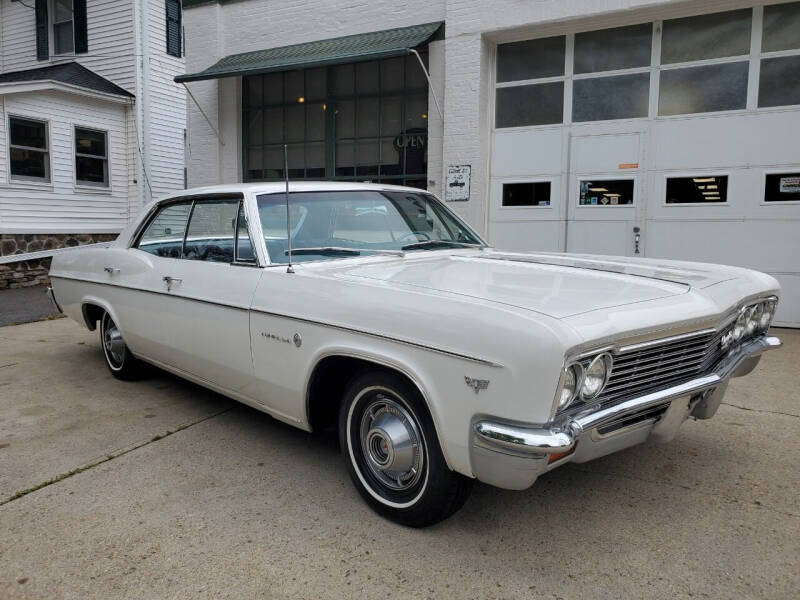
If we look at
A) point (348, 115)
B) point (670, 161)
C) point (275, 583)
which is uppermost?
point (348, 115)

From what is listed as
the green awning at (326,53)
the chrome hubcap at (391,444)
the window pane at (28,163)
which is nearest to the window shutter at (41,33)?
the window pane at (28,163)

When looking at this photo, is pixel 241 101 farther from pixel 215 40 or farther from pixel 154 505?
pixel 154 505

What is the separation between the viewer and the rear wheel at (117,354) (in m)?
4.77

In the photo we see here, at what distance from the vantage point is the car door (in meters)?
3.37

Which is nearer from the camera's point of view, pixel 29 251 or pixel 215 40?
pixel 215 40

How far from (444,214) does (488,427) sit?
2.35m

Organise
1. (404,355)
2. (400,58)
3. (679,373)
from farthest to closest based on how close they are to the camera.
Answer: (400,58) → (679,373) → (404,355)

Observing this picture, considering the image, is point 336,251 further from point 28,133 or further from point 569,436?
point 28,133

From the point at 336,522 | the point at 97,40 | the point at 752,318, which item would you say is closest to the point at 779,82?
the point at 752,318

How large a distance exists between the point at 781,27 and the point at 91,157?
1242 cm

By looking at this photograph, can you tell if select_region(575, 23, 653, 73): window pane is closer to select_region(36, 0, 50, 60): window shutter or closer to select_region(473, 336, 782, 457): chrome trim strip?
select_region(473, 336, 782, 457): chrome trim strip

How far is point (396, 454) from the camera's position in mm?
2617

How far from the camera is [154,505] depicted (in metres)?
2.90

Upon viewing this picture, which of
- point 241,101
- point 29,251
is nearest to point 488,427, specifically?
point 241,101
